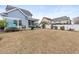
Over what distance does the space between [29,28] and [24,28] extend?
6cm

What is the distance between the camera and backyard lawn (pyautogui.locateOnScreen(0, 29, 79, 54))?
1828 millimetres

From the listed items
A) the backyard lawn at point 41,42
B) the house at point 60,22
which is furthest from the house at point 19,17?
the house at point 60,22

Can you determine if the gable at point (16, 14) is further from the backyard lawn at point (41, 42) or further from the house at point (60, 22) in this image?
the house at point (60, 22)

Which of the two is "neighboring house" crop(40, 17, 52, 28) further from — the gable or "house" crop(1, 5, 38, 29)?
the gable

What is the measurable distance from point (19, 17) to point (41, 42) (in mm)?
371

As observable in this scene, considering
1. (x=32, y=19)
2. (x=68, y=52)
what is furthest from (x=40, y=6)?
(x=68, y=52)

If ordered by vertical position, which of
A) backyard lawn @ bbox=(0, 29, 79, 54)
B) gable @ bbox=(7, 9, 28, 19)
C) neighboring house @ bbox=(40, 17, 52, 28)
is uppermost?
gable @ bbox=(7, 9, 28, 19)

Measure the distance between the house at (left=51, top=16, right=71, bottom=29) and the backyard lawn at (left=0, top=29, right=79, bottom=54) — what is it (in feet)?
0.19

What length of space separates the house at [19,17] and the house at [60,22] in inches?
8.2

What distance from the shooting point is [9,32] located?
6.11 feet

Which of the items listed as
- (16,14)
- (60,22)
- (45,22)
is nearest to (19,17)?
(16,14)

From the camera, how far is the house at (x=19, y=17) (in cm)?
186

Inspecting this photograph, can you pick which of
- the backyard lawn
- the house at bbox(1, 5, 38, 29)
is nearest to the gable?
the house at bbox(1, 5, 38, 29)
